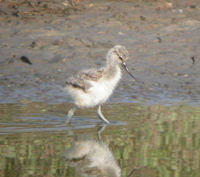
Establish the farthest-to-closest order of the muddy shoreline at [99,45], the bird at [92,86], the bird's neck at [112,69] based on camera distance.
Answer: the muddy shoreline at [99,45] → the bird's neck at [112,69] → the bird at [92,86]

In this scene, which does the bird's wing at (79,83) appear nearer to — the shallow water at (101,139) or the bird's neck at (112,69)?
the bird's neck at (112,69)

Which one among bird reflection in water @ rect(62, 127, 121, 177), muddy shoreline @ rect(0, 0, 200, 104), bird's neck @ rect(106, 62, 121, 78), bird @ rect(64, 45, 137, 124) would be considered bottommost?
muddy shoreline @ rect(0, 0, 200, 104)

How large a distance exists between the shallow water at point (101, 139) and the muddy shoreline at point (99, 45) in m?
0.86

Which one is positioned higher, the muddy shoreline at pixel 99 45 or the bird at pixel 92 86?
the bird at pixel 92 86

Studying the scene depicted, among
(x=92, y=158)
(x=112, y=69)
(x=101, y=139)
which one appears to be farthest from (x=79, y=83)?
Answer: (x=92, y=158)

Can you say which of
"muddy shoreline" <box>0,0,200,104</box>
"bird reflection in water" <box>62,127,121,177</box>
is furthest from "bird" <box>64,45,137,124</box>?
"muddy shoreline" <box>0,0,200,104</box>

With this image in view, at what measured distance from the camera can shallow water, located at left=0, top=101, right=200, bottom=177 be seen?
415 centimetres

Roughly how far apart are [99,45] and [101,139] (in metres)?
4.96

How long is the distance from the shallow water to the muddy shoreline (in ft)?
2.82

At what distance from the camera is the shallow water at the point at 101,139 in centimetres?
415

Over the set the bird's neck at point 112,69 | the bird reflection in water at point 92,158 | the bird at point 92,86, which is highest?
the bird reflection in water at point 92,158

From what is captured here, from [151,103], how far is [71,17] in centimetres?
428

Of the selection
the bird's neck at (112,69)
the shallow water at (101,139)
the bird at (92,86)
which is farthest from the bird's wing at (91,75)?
the shallow water at (101,139)

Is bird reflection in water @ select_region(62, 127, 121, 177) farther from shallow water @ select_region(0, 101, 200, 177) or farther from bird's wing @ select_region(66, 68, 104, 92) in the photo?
bird's wing @ select_region(66, 68, 104, 92)
